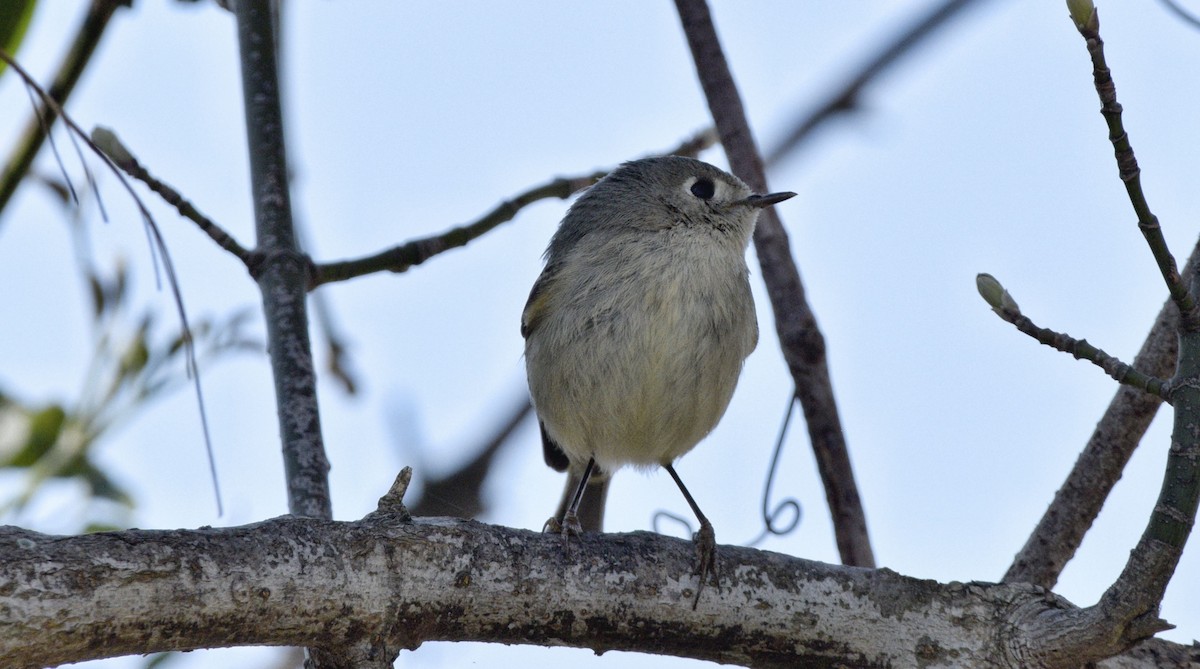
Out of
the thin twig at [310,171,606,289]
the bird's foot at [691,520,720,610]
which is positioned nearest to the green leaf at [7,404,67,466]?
the thin twig at [310,171,606,289]

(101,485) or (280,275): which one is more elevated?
(280,275)

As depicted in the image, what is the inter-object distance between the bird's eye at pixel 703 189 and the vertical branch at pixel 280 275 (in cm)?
133

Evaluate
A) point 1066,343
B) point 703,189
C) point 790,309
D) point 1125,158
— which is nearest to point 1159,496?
point 1066,343

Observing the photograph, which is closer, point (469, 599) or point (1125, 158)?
point (1125, 158)

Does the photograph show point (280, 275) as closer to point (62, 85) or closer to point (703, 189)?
point (62, 85)

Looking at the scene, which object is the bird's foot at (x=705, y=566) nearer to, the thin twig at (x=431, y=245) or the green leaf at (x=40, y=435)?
the thin twig at (x=431, y=245)

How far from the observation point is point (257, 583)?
5.73ft

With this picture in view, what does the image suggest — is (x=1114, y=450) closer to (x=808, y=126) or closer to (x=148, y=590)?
(x=808, y=126)

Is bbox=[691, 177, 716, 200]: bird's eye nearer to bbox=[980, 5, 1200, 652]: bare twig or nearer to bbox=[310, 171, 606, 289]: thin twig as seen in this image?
bbox=[310, 171, 606, 289]: thin twig

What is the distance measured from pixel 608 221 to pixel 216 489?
5.61 ft

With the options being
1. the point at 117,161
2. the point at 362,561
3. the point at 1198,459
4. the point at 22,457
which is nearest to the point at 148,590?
the point at 362,561

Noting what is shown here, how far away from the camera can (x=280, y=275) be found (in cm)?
260

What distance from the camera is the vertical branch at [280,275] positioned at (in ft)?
8.02

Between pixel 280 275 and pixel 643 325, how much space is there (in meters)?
0.96
